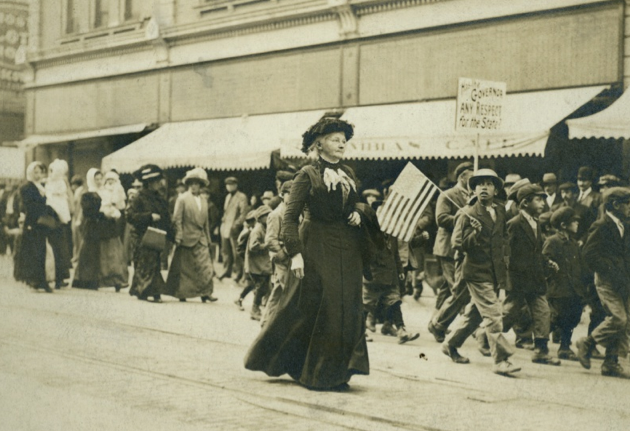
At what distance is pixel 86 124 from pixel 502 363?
448 centimetres

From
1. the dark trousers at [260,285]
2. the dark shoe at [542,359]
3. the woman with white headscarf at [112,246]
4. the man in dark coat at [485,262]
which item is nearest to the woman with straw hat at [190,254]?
the woman with white headscarf at [112,246]

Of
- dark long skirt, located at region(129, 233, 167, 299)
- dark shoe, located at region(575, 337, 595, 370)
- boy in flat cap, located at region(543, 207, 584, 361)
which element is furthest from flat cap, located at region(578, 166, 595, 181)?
dark long skirt, located at region(129, 233, 167, 299)

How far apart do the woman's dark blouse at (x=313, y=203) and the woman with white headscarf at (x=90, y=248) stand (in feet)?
18.9

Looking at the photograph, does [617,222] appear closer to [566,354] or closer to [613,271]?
[613,271]

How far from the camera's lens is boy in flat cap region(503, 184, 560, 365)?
293 inches

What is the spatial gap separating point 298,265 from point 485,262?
6.51 ft

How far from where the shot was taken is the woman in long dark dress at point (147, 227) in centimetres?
1066

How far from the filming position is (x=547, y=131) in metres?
8.71

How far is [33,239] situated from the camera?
409 inches

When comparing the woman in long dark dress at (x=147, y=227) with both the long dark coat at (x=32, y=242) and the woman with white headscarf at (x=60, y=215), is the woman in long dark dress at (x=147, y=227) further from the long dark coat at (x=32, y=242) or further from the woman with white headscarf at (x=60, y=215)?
the long dark coat at (x=32, y=242)

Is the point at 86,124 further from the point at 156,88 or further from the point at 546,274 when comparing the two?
the point at 546,274

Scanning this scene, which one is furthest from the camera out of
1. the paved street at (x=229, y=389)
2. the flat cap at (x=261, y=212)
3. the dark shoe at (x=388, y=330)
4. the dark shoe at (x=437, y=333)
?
the flat cap at (x=261, y=212)

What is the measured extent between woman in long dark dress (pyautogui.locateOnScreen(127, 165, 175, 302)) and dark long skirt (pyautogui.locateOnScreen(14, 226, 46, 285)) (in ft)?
3.63

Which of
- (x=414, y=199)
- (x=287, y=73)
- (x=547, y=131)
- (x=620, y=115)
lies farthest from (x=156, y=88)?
(x=620, y=115)
